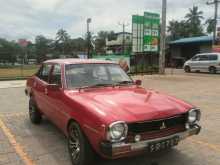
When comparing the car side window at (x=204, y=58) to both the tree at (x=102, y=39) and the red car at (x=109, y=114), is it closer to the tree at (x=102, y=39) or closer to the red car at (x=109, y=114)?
the red car at (x=109, y=114)

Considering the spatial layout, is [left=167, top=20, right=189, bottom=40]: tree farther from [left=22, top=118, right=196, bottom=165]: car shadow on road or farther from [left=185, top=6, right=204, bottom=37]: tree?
[left=22, top=118, right=196, bottom=165]: car shadow on road

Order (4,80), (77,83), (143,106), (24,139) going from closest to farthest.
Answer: (143,106), (77,83), (24,139), (4,80)

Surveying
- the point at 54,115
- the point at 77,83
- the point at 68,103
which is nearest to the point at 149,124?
the point at 68,103

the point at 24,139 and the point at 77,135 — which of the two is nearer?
the point at 77,135

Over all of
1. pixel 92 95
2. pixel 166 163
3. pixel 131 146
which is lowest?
pixel 166 163

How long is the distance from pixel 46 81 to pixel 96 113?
2508 millimetres

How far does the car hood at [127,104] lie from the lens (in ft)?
11.7

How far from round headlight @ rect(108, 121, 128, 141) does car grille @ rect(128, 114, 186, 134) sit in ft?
0.30

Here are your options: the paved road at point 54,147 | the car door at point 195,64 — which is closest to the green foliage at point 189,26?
the car door at point 195,64

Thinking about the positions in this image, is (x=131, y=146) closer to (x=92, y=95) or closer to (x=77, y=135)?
(x=77, y=135)

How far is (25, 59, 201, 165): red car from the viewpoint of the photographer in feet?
11.3

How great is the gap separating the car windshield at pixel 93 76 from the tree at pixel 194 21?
61.4m

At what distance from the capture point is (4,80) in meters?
17.4

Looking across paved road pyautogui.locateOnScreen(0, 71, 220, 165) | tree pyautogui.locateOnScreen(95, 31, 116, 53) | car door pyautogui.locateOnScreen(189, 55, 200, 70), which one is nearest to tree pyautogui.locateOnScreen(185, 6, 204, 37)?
tree pyautogui.locateOnScreen(95, 31, 116, 53)
